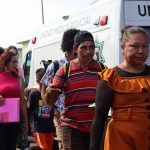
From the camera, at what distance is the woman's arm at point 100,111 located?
12.5 ft

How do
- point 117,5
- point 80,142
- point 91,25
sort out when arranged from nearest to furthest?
1. point 80,142
2. point 117,5
3. point 91,25

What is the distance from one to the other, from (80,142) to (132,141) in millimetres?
1405

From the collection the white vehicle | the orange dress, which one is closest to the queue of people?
the orange dress

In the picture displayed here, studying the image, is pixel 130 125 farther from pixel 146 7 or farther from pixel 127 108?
pixel 146 7

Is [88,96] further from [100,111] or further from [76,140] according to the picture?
[100,111]

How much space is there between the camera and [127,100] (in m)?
3.76

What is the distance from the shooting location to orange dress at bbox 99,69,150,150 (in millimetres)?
3727

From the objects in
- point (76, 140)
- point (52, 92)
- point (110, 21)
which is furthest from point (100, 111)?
point (110, 21)

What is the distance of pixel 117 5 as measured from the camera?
714 centimetres

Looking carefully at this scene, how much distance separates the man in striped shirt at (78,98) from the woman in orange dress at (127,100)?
1.20m

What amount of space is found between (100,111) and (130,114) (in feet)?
0.79

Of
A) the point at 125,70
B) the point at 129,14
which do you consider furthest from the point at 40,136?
the point at 125,70

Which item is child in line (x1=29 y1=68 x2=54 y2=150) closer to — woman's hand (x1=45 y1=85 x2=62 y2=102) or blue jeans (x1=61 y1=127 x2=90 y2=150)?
blue jeans (x1=61 y1=127 x2=90 y2=150)

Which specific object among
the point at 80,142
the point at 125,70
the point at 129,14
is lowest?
the point at 80,142
